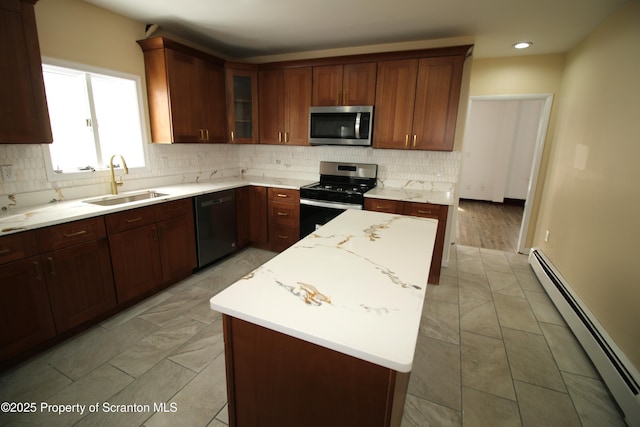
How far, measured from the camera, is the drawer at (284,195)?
3598 mm

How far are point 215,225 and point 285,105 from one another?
1.73m

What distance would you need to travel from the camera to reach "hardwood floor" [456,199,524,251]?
4480 mm

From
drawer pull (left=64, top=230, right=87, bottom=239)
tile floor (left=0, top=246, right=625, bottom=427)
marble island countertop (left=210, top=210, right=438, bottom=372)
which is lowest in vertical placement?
tile floor (left=0, top=246, right=625, bottom=427)

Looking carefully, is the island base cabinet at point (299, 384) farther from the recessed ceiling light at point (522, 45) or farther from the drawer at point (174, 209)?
the recessed ceiling light at point (522, 45)

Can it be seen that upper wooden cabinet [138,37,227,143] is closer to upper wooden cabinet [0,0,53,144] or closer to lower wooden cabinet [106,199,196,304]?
lower wooden cabinet [106,199,196,304]

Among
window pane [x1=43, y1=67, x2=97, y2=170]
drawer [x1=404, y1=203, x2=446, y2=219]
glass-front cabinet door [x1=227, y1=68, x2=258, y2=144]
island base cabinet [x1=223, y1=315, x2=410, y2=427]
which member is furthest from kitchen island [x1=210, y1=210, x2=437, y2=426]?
glass-front cabinet door [x1=227, y1=68, x2=258, y2=144]

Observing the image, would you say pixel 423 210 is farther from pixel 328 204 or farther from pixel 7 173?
pixel 7 173

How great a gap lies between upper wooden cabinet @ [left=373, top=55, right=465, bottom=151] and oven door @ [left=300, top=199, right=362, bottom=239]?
90cm

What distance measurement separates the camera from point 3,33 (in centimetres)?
180

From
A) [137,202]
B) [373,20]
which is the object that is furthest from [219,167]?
[373,20]

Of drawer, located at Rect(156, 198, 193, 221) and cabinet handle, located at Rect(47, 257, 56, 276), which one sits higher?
drawer, located at Rect(156, 198, 193, 221)

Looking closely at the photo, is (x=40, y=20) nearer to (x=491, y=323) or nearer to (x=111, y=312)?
(x=111, y=312)

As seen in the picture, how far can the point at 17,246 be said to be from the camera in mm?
1769

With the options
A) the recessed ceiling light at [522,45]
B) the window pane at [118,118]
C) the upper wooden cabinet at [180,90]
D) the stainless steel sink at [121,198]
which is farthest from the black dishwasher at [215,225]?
the recessed ceiling light at [522,45]
